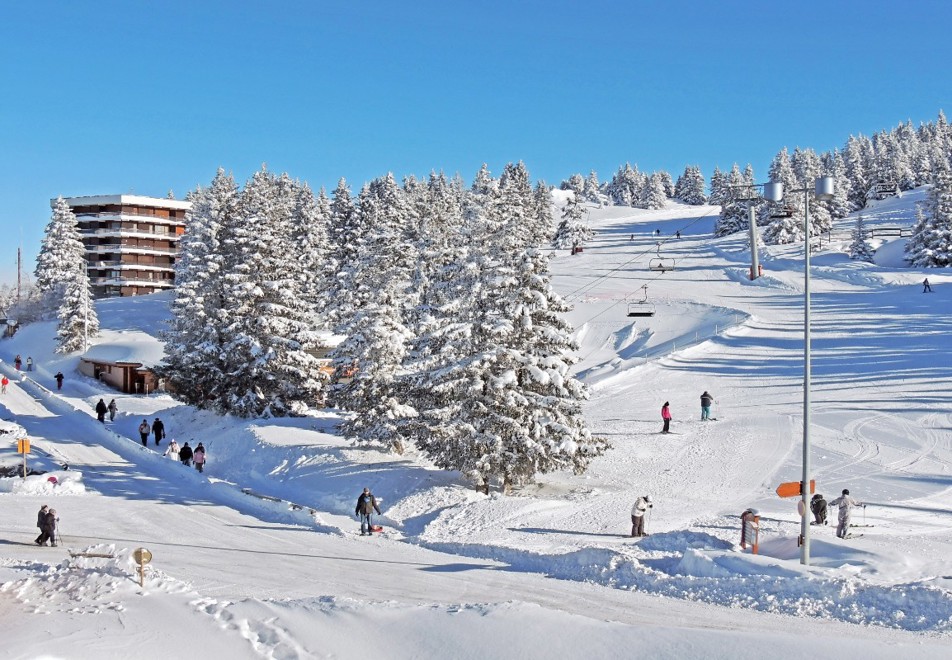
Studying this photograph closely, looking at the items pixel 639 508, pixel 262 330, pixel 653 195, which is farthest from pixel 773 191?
pixel 653 195

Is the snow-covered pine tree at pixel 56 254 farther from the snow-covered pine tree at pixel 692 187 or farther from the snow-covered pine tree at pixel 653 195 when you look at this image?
the snow-covered pine tree at pixel 692 187

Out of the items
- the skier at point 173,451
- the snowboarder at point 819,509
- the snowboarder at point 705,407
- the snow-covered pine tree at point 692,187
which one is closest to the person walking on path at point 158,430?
the skier at point 173,451

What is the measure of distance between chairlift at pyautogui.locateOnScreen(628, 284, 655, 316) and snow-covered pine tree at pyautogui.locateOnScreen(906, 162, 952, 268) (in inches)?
1019

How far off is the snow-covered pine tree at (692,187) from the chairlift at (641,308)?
11936 centimetres

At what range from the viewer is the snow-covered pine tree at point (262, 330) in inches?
1389

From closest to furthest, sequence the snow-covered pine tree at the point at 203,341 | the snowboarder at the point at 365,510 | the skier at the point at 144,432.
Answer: the snowboarder at the point at 365,510
the skier at the point at 144,432
the snow-covered pine tree at the point at 203,341

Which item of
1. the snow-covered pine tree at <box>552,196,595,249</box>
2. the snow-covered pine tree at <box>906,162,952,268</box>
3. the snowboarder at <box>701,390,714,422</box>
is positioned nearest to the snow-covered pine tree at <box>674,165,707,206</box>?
the snow-covered pine tree at <box>552,196,595,249</box>

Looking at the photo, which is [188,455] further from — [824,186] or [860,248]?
[860,248]

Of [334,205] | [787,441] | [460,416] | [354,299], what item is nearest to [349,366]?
[354,299]

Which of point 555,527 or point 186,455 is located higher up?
point 186,455

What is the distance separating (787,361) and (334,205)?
50936 mm

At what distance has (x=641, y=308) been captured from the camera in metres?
59.2

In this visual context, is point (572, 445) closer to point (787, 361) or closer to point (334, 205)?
point (787, 361)

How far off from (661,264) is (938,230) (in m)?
23.3
